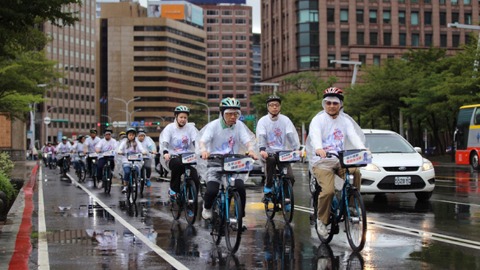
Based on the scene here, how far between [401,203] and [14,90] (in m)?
20.6

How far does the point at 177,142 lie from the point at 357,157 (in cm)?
501

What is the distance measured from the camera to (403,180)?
562 inches

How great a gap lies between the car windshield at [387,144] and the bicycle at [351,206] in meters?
6.78

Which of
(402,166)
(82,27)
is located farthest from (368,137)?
(82,27)

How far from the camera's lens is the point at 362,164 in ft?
27.9

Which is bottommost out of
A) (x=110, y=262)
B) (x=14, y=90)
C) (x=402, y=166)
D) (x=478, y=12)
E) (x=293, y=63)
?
(x=110, y=262)

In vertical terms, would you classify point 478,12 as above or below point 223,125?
above

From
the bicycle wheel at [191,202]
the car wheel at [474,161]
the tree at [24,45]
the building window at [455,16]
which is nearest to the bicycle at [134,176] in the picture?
the tree at [24,45]

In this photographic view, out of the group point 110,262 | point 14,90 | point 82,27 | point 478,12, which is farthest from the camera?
point 82,27

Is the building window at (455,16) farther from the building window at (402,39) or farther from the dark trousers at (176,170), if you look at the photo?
the dark trousers at (176,170)

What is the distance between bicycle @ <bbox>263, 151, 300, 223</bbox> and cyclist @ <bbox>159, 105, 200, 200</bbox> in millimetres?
1714

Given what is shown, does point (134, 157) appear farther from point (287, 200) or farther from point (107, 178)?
point (287, 200)

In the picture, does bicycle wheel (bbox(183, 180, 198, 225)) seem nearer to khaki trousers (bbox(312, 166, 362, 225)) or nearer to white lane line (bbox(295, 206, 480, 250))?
white lane line (bbox(295, 206, 480, 250))

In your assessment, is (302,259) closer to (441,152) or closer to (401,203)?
(401,203)
